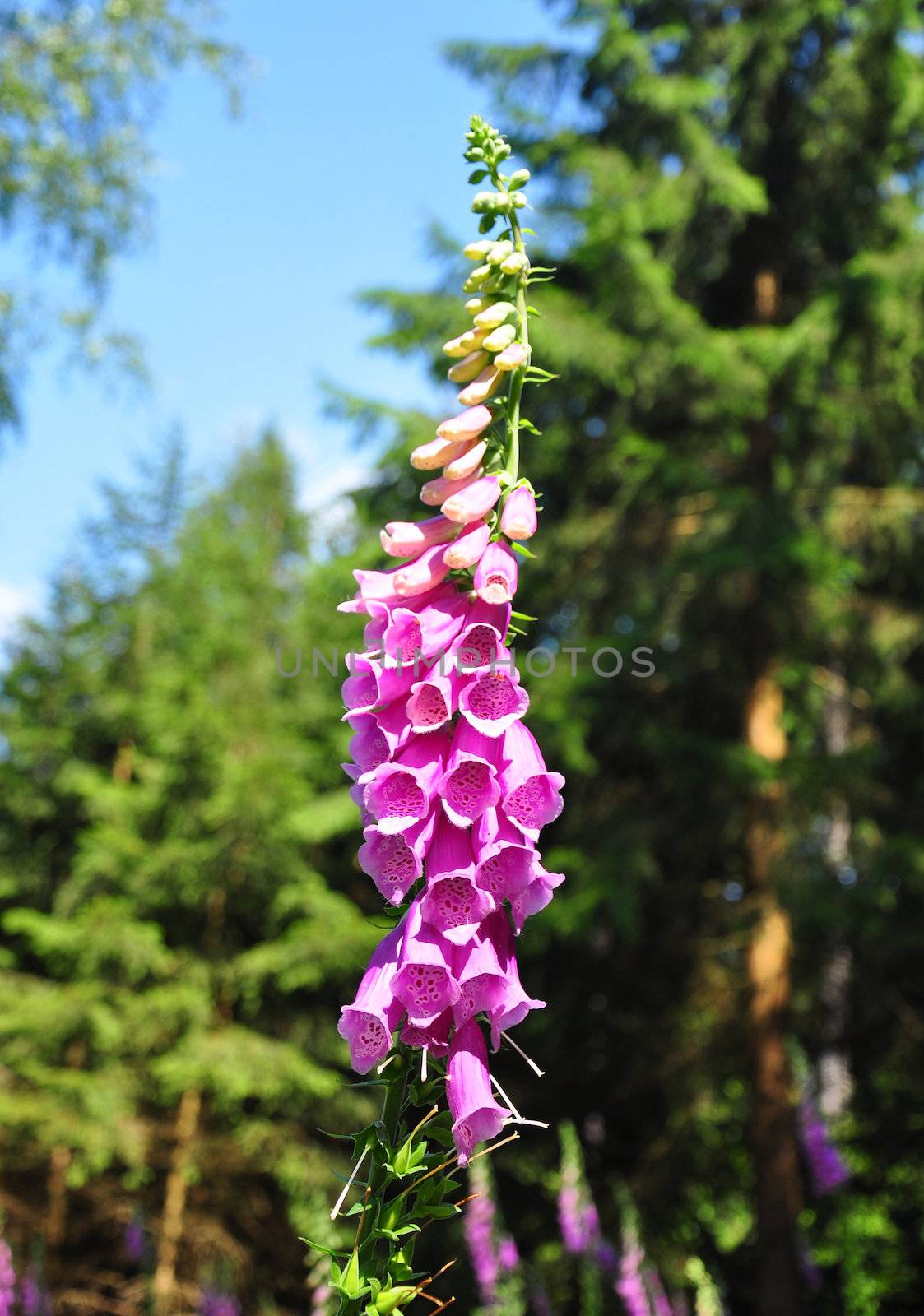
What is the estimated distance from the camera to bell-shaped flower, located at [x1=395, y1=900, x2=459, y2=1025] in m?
1.26

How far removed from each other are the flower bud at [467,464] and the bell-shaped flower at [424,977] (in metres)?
0.57

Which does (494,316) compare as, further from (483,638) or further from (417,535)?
(483,638)

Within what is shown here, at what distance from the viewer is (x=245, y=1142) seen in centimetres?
1058

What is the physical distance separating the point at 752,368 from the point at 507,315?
7642 millimetres

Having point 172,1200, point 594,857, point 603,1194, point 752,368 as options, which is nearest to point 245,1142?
point 172,1200

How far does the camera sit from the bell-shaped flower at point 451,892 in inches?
51.1

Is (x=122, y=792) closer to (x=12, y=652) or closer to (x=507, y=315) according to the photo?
(x=12, y=652)

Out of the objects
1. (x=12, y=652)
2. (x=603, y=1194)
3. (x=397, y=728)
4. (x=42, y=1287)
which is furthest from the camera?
(x=12, y=652)

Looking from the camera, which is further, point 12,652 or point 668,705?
point 12,652

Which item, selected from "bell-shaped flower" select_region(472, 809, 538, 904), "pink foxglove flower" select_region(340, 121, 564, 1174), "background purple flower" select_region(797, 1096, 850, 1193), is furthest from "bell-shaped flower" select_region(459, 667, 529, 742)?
"background purple flower" select_region(797, 1096, 850, 1193)

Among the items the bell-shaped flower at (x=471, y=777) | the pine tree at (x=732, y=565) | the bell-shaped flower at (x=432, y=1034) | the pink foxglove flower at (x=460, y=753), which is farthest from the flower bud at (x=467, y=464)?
the pine tree at (x=732, y=565)

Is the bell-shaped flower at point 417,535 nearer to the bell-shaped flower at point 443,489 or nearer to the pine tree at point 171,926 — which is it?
the bell-shaped flower at point 443,489

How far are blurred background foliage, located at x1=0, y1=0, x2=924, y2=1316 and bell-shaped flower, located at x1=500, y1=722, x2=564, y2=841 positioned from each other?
691 cm

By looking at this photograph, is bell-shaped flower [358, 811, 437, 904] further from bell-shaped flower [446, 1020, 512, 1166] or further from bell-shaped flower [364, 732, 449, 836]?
bell-shaped flower [446, 1020, 512, 1166]
